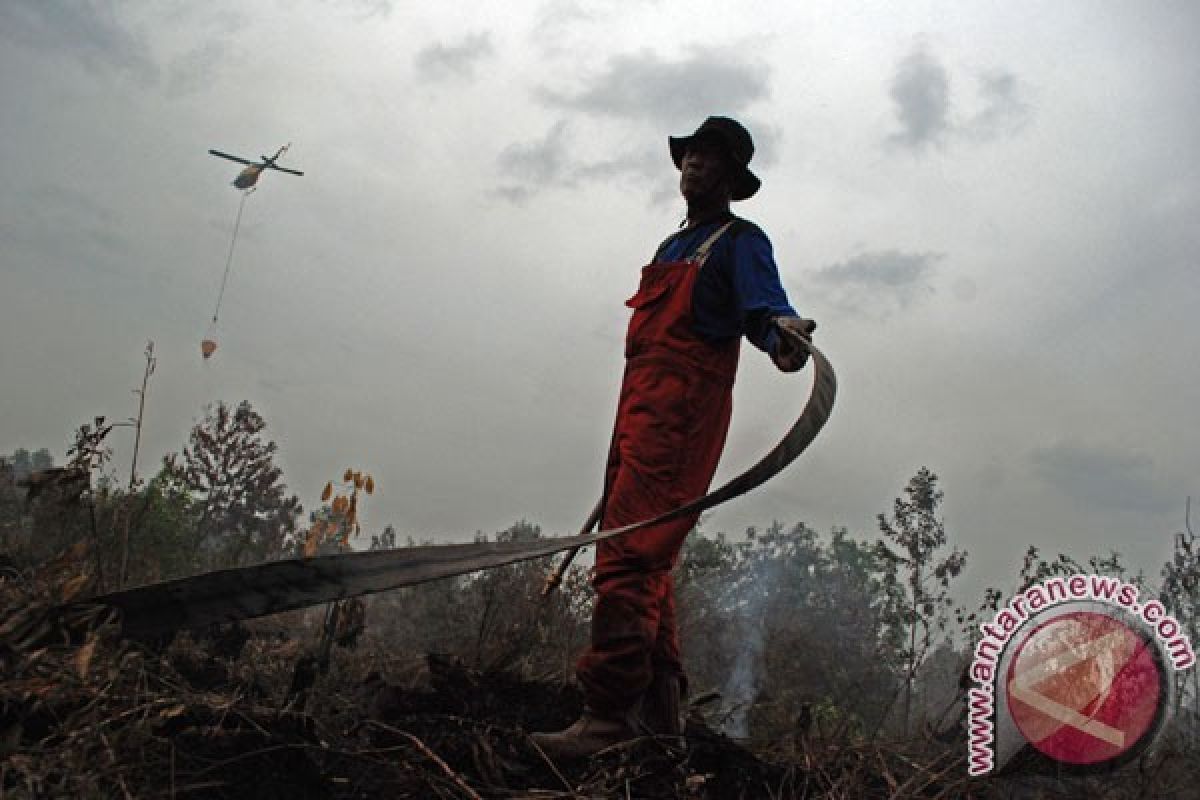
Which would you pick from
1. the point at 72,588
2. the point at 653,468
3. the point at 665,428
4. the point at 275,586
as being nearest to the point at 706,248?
the point at 665,428

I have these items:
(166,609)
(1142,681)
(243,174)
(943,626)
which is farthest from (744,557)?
(166,609)

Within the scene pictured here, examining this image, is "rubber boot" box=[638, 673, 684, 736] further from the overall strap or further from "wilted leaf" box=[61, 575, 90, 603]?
"wilted leaf" box=[61, 575, 90, 603]

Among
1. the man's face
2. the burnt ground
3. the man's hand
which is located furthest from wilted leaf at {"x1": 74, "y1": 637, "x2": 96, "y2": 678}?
the man's face

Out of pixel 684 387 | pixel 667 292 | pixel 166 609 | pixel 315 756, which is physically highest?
pixel 667 292

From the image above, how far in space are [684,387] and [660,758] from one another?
1128 millimetres

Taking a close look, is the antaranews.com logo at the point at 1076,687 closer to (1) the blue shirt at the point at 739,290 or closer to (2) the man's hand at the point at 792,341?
(2) the man's hand at the point at 792,341

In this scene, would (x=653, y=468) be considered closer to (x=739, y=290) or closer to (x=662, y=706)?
(x=739, y=290)

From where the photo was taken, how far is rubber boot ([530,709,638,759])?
2.44 metres

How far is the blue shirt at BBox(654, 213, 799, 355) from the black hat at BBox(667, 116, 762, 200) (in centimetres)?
28

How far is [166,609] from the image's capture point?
5.54 ft

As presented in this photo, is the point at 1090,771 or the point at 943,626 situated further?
the point at 943,626

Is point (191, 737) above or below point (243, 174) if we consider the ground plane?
below

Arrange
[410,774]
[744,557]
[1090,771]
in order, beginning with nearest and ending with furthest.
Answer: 1. [410,774]
2. [1090,771]
3. [744,557]

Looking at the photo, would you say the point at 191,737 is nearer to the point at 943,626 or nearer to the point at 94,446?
the point at 94,446
